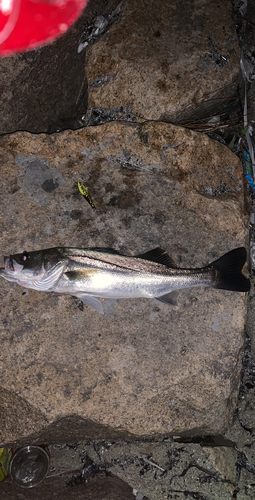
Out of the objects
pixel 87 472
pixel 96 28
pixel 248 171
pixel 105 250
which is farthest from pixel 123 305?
pixel 96 28

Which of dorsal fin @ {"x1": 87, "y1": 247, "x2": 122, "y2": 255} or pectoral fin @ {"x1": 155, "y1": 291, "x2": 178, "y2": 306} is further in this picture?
pectoral fin @ {"x1": 155, "y1": 291, "x2": 178, "y2": 306}

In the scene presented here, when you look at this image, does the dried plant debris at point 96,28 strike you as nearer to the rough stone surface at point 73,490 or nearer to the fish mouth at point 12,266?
the fish mouth at point 12,266

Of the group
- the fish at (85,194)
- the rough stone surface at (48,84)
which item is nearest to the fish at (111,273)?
the fish at (85,194)

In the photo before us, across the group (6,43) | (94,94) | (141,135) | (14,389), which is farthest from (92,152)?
(14,389)

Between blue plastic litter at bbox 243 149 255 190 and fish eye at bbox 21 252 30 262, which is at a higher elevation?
fish eye at bbox 21 252 30 262

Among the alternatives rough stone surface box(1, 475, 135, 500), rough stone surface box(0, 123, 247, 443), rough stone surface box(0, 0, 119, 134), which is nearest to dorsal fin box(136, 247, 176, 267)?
rough stone surface box(0, 123, 247, 443)

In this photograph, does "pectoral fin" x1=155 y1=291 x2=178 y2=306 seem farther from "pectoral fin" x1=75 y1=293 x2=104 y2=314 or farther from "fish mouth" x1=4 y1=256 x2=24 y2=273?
"fish mouth" x1=4 y1=256 x2=24 y2=273

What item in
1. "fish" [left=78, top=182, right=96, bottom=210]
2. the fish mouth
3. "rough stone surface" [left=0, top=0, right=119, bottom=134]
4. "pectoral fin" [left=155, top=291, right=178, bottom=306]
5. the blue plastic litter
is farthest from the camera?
the blue plastic litter
